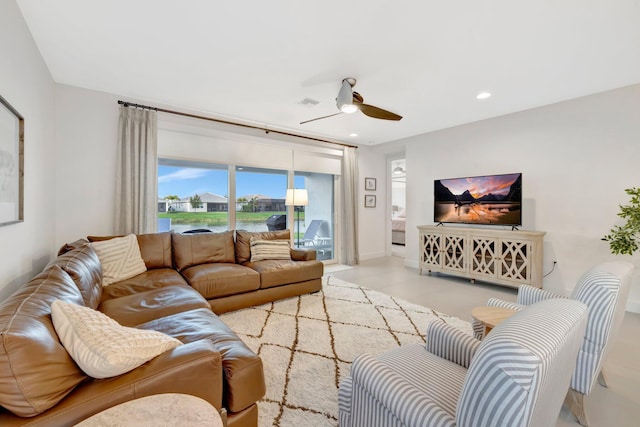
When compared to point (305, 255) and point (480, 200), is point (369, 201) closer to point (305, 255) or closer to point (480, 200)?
point (480, 200)

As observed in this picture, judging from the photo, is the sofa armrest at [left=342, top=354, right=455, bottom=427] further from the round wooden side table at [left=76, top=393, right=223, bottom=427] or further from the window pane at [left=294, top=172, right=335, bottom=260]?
the window pane at [left=294, top=172, right=335, bottom=260]

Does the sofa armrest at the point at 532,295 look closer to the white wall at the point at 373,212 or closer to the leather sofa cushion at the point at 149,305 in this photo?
the leather sofa cushion at the point at 149,305

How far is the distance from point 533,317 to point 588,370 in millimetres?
1092

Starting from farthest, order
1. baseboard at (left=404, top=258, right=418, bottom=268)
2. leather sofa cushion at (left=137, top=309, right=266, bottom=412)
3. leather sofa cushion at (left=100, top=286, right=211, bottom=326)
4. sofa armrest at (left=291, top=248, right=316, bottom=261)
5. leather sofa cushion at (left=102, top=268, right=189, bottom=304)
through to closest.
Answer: baseboard at (left=404, top=258, right=418, bottom=268), sofa armrest at (left=291, top=248, right=316, bottom=261), leather sofa cushion at (left=102, top=268, right=189, bottom=304), leather sofa cushion at (left=100, top=286, right=211, bottom=326), leather sofa cushion at (left=137, top=309, right=266, bottom=412)

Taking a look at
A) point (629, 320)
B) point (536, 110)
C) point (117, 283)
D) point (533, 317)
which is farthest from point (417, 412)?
point (536, 110)

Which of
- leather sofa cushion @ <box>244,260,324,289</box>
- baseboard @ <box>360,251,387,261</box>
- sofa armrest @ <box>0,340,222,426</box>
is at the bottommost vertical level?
baseboard @ <box>360,251,387,261</box>

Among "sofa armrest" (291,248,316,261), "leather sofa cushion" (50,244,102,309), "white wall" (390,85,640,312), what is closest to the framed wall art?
"leather sofa cushion" (50,244,102,309)

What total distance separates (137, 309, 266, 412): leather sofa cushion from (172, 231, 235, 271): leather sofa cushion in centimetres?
166

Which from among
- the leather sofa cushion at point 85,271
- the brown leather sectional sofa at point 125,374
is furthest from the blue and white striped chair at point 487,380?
the leather sofa cushion at point 85,271

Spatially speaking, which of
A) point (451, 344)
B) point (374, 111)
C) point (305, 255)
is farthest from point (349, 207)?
point (451, 344)

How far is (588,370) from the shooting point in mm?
1418

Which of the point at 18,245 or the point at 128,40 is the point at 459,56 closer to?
the point at 128,40

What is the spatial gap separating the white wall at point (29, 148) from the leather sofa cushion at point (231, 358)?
1.16 meters

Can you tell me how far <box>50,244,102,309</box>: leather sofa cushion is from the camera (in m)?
1.68
